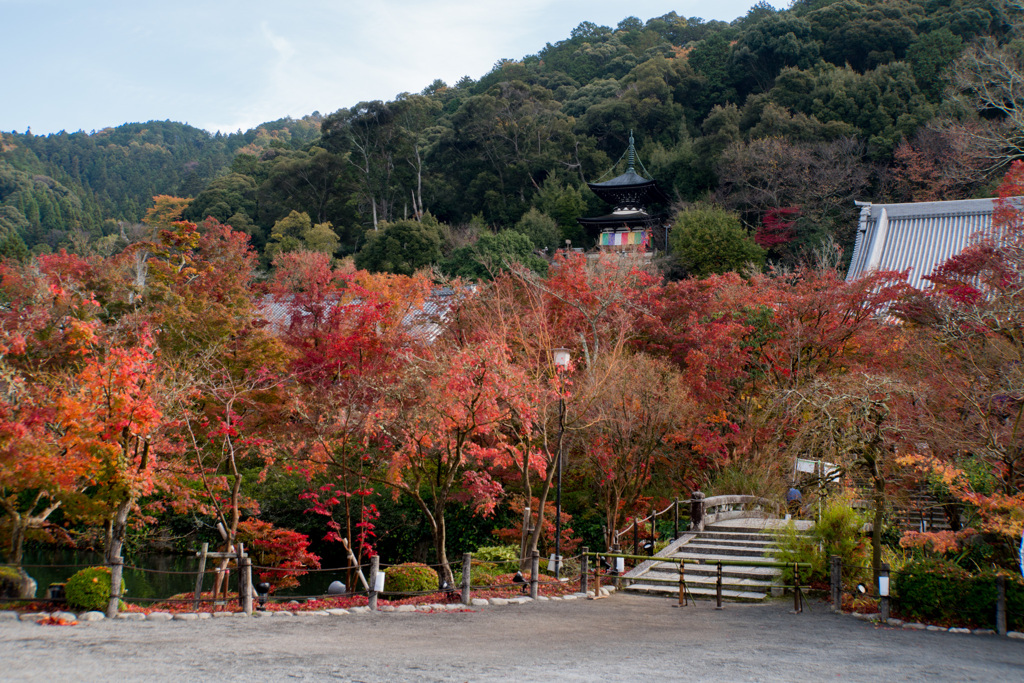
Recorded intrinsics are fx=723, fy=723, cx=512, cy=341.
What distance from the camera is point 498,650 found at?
749 centimetres

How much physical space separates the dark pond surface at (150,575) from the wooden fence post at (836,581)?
1086cm

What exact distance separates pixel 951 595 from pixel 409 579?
291 inches

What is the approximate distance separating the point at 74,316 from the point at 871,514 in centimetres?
1636

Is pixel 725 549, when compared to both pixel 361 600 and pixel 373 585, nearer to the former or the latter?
pixel 361 600

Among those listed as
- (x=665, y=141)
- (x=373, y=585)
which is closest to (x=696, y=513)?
(x=373, y=585)

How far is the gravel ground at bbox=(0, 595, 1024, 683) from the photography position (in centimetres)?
634

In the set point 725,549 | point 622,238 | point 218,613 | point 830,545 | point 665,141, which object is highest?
point 665,141

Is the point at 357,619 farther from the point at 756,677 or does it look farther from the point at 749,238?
the point at 749,238

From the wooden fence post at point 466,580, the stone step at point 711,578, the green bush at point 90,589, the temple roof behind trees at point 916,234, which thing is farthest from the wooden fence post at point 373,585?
the temple roof behind trees at point 916,234

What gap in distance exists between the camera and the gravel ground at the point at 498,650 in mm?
6344

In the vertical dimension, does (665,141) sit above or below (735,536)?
above

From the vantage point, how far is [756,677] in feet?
21.5

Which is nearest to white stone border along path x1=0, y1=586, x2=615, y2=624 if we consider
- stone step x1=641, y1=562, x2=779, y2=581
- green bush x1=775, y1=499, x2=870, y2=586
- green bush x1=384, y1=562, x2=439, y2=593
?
green bush x1=384, y1=562, x2=439, y2=593

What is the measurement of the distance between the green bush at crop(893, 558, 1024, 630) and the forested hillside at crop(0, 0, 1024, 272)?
1536 centimetres
